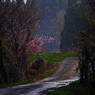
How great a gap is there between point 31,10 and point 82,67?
8261 mm

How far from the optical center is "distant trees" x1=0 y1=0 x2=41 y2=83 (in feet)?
62.1

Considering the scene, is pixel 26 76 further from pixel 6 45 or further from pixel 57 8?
pixel 57 8

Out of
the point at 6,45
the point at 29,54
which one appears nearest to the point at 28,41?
the point at 29,54

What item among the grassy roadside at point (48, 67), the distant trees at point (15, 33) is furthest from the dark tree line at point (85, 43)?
the distant trees at point (15, 33)

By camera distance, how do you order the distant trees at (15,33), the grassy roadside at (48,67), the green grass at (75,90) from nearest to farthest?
the green grass at (75,90)
the distant trees at (15,33)
the grassy roadside at (48,67)

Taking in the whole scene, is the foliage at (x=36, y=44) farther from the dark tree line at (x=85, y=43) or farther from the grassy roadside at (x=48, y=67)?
the dark tree line at (x=85, y=43)

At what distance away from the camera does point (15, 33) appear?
65.2 ft

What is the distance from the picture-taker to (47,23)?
10812 centimetres

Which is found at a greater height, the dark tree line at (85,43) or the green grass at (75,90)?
the dark tree line at (85,43)

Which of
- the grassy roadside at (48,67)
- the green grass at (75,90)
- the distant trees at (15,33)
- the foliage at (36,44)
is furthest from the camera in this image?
the foliage at (36,44)

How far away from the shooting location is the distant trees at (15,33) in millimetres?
18938

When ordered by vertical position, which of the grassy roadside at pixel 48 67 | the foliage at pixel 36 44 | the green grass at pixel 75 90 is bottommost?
the green grass at pixel 75 90

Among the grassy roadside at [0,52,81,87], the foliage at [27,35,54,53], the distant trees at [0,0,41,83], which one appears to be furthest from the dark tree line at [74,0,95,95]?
the foliage at [27,35,54,53]

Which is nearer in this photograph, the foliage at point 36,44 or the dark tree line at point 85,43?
the dark tree line at point 85,43
